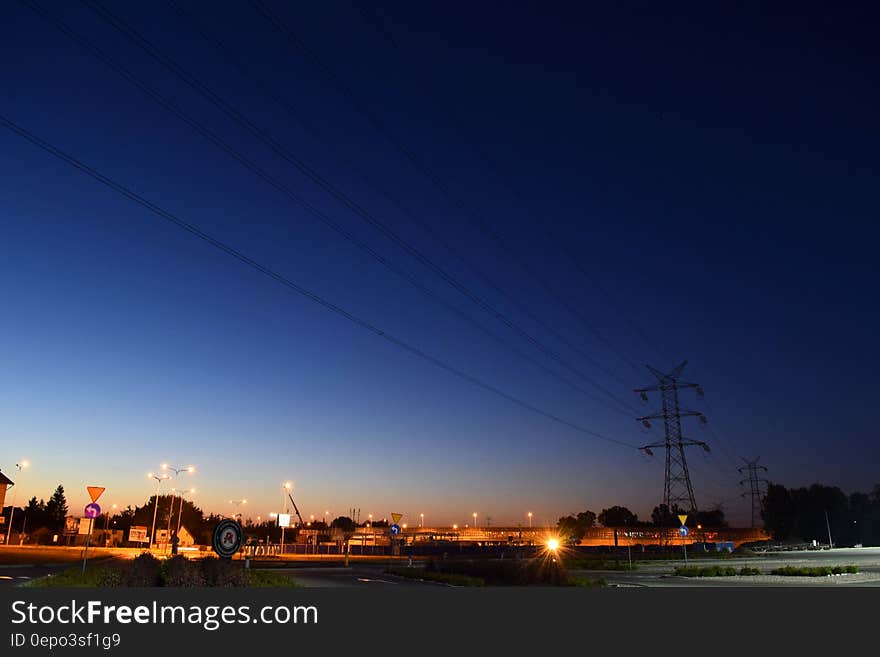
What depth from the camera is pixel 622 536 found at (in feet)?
568

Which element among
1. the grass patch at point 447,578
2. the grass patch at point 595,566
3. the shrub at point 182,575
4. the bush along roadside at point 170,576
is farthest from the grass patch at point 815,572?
the shrub at point 182,575

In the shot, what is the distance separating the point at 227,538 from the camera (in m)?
21.0

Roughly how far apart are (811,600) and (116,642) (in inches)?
537

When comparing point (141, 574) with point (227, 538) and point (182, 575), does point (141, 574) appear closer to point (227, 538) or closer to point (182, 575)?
point (182, 575)

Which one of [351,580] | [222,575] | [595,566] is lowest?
[595,566]

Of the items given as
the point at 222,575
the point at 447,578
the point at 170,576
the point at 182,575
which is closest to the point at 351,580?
the point at 447,578

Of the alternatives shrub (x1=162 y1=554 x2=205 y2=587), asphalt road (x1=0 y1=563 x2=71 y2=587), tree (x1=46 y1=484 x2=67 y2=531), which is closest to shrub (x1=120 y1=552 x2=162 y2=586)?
shrub (x1=162 y1=554 x2=205 y2=587)

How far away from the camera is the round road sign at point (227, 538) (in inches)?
811

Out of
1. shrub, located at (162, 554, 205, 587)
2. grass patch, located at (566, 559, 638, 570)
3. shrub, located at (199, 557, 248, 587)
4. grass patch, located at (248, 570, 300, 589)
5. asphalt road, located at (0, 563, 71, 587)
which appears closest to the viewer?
shrub, located at (162, 554, 205, 587)

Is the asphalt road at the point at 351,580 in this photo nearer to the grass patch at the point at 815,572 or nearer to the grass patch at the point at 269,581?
the grass patch at the point at 269,581

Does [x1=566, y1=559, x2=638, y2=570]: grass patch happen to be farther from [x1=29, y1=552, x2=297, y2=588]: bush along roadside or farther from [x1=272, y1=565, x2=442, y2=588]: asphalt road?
[x1=29, y1=552, x2=297, y2=588]: bush along roadside

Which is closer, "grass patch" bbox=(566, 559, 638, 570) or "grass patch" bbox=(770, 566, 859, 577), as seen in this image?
"grass patch" bbox=(770, 566, 859, 577)

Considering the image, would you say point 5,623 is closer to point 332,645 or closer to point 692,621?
point 332,645

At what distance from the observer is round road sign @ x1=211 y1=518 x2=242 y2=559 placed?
20594 mm
